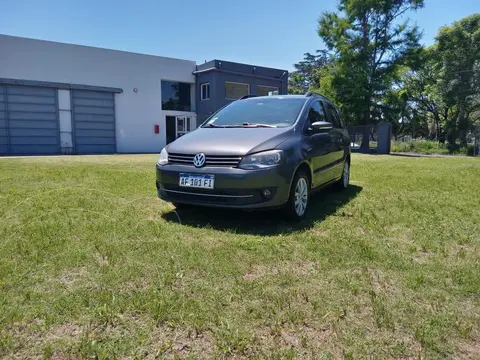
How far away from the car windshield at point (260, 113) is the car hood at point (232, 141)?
0.31m

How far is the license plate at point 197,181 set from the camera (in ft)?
12.9

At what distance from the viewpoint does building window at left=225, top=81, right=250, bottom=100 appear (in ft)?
83.3

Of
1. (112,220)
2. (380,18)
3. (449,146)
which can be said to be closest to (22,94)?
(112,220)

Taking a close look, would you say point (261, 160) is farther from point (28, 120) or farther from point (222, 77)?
point (222, 77)

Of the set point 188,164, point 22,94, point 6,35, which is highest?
point 6,35

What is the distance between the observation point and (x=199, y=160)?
4035 millimetres

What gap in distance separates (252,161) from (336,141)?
2502 millimetres

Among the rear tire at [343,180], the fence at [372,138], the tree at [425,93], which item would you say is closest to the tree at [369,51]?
the fence at [372,138]

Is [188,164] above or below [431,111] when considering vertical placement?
below

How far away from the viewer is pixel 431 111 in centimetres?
4191

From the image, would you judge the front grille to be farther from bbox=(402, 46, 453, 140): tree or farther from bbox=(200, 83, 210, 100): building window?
bbox=(402, 46, 453, 140): tree

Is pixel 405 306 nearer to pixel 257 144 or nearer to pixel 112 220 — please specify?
pixel 257 144

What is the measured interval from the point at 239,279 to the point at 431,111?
46072 millimetres

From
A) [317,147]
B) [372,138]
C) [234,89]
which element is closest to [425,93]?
[372,138]
